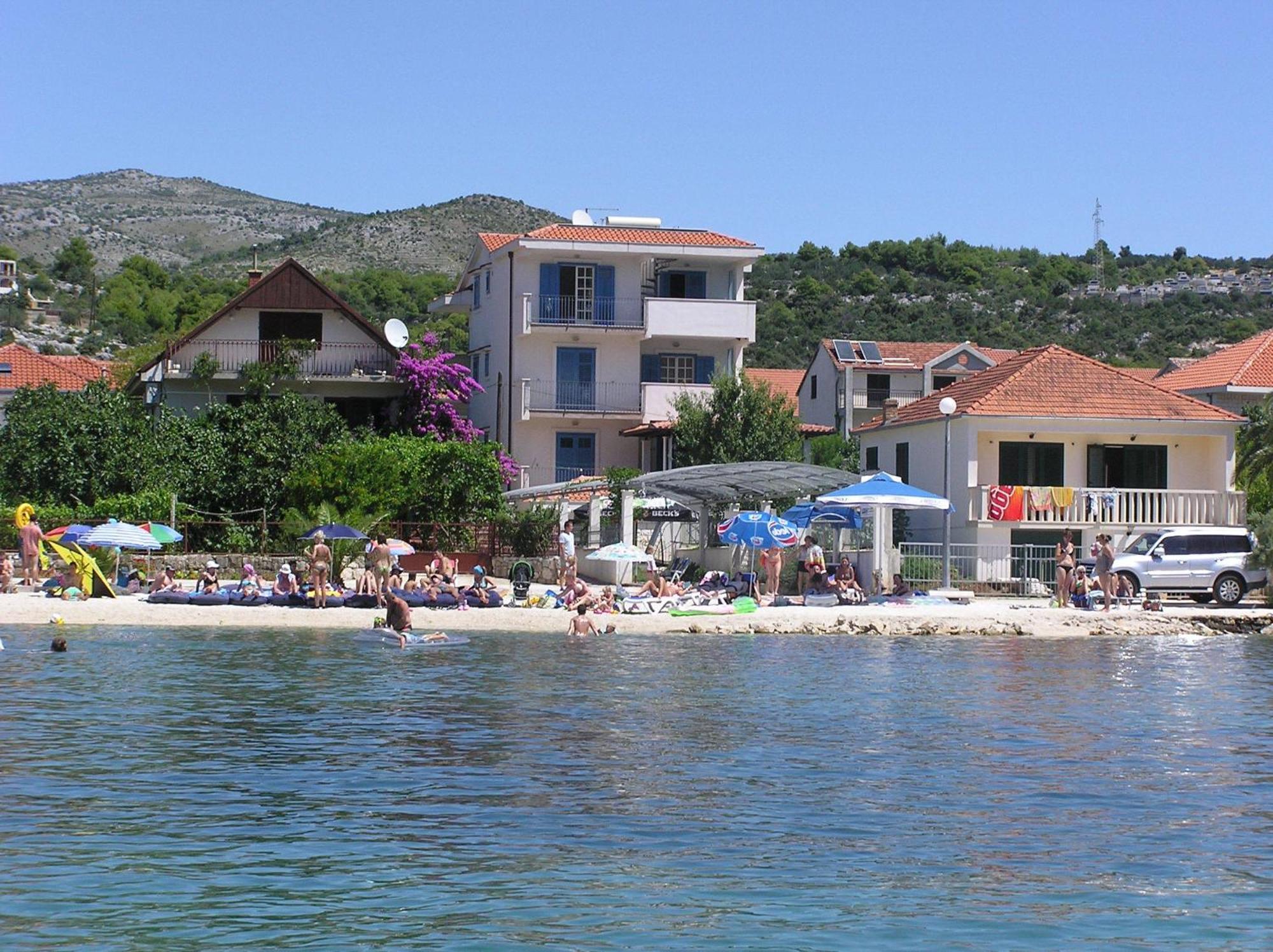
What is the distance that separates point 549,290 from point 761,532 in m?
20.6

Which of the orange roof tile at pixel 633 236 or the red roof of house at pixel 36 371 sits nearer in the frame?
the orange roof tile at pixel 633 236

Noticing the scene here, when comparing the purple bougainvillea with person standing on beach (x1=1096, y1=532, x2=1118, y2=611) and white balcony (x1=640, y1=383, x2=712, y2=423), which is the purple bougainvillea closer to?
white balcony (x1=640, y1=383, x2=712, y2=423)

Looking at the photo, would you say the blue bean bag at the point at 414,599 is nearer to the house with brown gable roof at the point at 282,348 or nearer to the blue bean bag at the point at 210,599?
the blue bean bag at the point at 210,599

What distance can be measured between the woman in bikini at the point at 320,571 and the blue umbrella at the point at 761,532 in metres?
8.85

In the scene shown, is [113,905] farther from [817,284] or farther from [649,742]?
[817,284]

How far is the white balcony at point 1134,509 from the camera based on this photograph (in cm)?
4069

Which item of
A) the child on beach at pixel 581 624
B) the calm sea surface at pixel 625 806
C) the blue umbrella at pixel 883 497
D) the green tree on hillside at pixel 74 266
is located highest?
the green tree on hillside at pixel 74 266

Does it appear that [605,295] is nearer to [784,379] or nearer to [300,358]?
[300,358]

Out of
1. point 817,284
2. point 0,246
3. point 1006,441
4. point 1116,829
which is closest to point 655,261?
point 1006,441

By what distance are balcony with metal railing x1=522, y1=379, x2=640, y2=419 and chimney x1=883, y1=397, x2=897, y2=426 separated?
27.1 ft

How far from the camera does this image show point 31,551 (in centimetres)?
3700

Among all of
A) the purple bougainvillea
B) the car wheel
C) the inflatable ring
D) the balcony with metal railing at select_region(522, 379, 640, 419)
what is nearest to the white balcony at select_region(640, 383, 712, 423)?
the balcony with metal railing at select_region(522, 379, 640, 419)

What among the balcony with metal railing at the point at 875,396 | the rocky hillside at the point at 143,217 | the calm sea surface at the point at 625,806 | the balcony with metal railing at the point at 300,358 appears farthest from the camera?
the rocky hillside at the point at 143,217

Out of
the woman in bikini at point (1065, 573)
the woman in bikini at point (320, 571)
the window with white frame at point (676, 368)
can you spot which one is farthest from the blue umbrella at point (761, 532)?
the window with white frame at point (676, 368)
